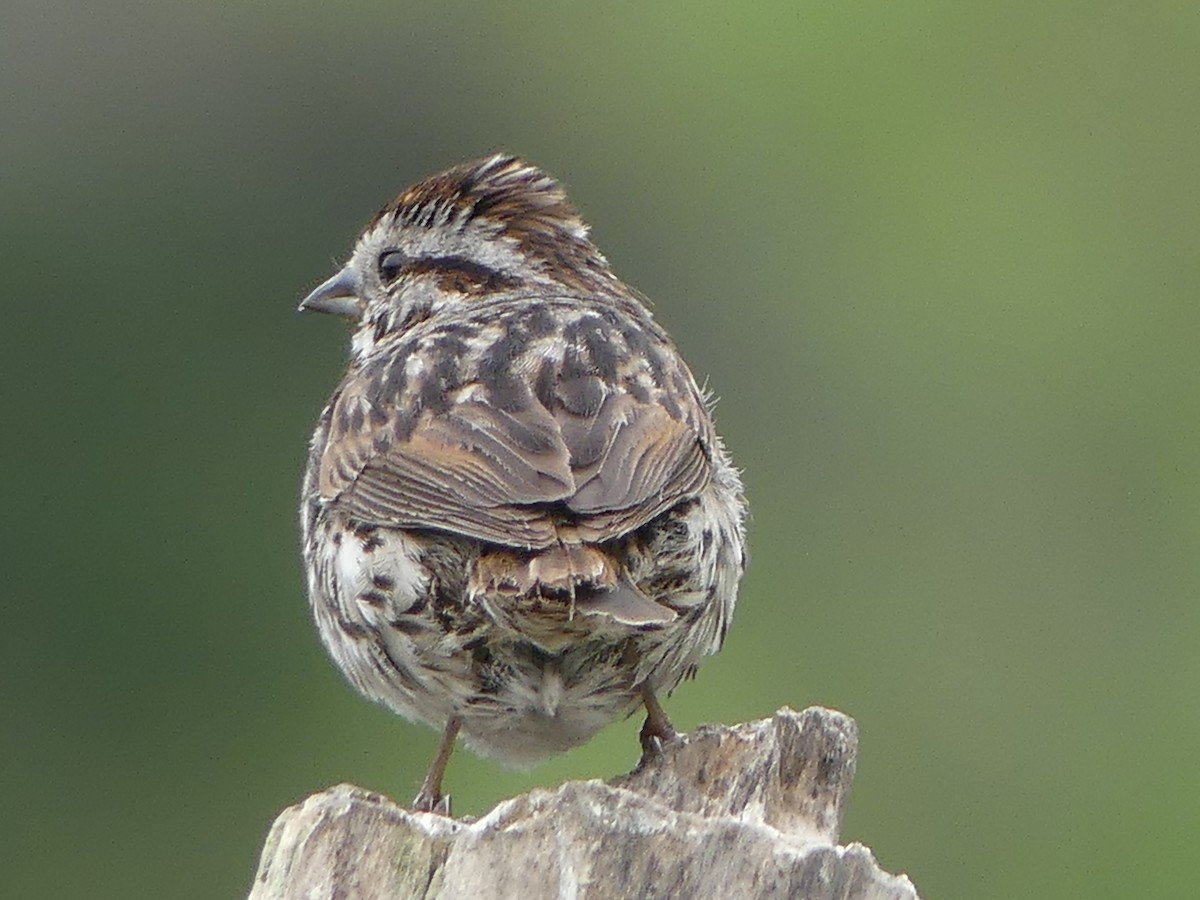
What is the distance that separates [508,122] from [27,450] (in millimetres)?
5174

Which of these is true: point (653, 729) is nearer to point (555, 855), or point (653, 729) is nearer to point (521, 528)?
point (521, 528)

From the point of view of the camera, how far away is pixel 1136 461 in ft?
70.2

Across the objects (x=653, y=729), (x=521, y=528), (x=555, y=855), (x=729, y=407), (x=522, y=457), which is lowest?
(x=555, y=855)

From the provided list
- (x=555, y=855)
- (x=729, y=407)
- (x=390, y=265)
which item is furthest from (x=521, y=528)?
(x=729, y=407)

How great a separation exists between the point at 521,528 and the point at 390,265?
245 centimetres

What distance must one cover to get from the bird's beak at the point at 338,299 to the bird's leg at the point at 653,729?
210cm

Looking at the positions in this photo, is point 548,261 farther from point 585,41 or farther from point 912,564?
point 585,41

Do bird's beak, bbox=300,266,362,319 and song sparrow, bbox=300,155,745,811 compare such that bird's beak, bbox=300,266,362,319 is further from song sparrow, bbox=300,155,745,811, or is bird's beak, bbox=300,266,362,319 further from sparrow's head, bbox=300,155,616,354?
song sparrow, bbox=300,155,745,811

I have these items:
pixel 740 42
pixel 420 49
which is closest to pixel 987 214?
pixel 740 42

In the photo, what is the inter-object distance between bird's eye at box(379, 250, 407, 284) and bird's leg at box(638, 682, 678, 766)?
6.62ft

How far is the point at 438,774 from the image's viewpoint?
807 centimetres

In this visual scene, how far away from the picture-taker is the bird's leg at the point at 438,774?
804 cm

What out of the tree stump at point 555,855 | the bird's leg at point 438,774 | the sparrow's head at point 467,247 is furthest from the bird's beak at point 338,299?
the tree stump at point 555,855

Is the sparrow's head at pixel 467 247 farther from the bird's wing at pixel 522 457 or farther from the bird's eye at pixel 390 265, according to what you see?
the bird's wing at pixel 522 457
